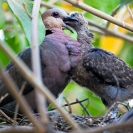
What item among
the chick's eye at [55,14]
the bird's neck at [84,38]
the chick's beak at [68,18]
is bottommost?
the bird's neck at [84,38]

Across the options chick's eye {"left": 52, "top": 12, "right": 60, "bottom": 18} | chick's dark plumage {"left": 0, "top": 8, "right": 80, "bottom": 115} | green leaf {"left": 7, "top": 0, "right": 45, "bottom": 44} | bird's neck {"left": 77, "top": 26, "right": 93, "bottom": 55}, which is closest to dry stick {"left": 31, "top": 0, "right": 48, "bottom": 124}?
green leaf {"left": 7, "top": 0, "right": 45, "bottom": 44}

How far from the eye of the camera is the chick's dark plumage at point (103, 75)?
270 cm

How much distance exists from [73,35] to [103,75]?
24.6 inches

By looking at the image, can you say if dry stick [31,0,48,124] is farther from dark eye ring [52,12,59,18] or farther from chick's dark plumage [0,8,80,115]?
dark eye ring [52,12,59,18]

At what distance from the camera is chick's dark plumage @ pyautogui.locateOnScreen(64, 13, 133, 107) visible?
106 inches

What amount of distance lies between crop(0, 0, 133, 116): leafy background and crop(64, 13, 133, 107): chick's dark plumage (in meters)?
0.12

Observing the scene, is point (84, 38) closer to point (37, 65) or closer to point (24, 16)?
point (24, 16)

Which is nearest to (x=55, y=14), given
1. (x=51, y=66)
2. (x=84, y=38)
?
(x=84, y=38)

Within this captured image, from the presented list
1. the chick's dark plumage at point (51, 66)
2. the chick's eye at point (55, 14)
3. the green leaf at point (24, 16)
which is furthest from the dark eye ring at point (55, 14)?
the green leaf at point (24, 16)

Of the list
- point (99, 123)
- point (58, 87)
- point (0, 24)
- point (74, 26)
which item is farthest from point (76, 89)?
point (0, 24)

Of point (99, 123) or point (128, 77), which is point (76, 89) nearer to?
point (128, 77)

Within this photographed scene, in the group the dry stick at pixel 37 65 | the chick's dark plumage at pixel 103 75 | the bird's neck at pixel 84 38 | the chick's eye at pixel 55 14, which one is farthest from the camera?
the chick's eye at pixel 55 14

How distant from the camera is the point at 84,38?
2.90 metres

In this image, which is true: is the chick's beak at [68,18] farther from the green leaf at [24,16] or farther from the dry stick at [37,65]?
the dry stick at [37,65]
